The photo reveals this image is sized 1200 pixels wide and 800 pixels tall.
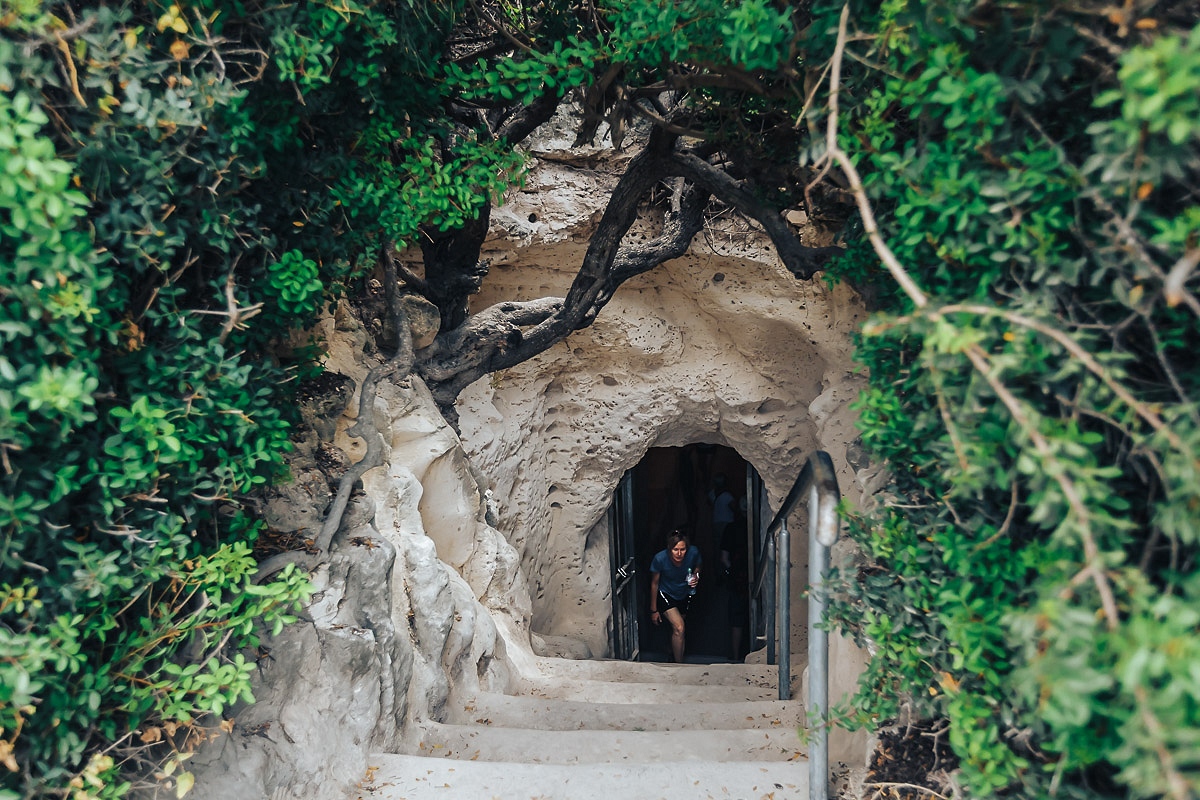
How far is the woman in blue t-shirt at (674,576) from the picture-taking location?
624 cm

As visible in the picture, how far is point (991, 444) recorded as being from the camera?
1.31 meters

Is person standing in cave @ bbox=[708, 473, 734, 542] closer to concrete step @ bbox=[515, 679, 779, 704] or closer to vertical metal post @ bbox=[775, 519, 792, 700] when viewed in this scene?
concrete step @ bbox=[515, 679, 779, 704]

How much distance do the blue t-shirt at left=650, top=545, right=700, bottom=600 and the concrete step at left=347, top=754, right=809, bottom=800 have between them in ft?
12.6

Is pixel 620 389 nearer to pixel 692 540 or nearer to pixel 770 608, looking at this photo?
pixel 770 608

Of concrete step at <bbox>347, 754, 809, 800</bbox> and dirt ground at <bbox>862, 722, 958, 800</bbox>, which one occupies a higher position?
dirt ground at <bbox>862, 722, 958, 800</bbox>

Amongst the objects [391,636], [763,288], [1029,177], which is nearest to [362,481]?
[391,636]

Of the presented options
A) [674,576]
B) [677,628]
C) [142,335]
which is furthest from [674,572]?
[142,335]

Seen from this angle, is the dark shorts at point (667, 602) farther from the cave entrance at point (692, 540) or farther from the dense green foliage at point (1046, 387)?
the dense green foliage at point (1046, 387)

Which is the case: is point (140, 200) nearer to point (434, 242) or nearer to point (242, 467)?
point (242, 467)

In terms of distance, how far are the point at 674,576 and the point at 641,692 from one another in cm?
216

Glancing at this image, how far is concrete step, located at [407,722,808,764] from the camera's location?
2736mm

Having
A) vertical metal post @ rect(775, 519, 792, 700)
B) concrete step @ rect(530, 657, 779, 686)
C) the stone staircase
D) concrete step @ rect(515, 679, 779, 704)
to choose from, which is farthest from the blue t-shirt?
vertical metal post @ rect(775, 519, 792, 700)

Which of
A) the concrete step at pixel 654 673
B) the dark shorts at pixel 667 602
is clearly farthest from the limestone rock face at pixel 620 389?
the concrete step at pixel 654 673

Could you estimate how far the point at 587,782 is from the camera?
7.84ft
